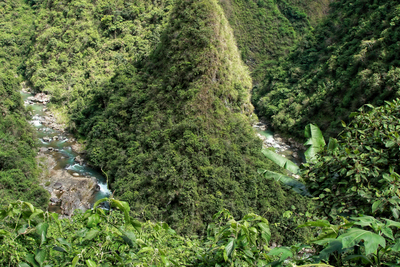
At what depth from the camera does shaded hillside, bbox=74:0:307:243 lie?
19.0 m

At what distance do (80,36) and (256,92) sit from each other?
32.9 metres

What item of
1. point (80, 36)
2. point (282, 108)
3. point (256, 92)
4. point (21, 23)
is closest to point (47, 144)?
point (80, 36)

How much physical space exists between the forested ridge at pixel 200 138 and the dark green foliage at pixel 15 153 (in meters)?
0.14

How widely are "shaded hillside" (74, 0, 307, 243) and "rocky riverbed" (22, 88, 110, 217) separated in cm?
180

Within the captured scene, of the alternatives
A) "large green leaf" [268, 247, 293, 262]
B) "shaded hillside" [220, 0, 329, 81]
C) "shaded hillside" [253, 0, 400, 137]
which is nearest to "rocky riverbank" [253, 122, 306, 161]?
"shaded hillside" [253, 0, 400, 137]

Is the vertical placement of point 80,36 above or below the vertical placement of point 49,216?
above

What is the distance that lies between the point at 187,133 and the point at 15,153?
1407 cm

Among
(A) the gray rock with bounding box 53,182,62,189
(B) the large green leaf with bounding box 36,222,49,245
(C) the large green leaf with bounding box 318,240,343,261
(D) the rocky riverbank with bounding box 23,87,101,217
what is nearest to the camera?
(C) the large green leaf with bounding box 318,240,343,261

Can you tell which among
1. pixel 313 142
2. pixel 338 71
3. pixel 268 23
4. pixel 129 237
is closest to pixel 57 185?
pixel 129 237

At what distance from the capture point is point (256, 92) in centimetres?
5200

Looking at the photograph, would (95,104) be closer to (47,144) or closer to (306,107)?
(47,144)

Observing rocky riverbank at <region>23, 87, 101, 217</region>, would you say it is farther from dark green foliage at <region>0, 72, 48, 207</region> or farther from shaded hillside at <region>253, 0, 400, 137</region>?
shaded hillside at <region>253, 0, 400, 137</region>

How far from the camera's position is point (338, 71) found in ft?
115

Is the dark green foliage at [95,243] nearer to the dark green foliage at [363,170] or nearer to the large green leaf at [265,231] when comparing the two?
the large green leaf at [265,231]
